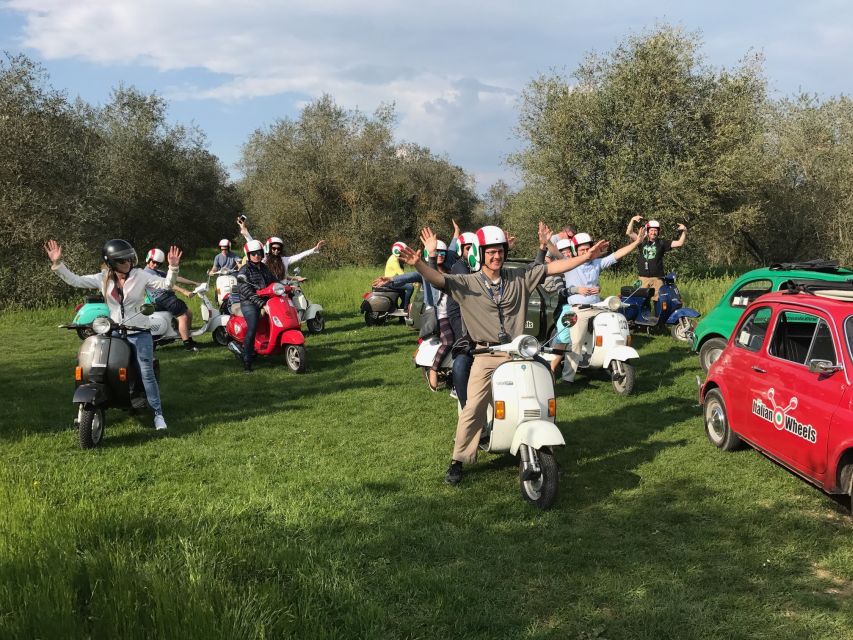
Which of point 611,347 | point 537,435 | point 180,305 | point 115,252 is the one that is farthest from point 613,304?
point 115,252

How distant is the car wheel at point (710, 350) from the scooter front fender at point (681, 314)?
115 inches

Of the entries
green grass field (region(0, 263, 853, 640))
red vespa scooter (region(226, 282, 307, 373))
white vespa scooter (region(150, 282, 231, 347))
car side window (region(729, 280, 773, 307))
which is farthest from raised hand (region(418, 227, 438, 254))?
white vespa scooter (region(150, 282, 231, 347))

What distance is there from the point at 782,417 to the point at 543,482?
82.1 inches

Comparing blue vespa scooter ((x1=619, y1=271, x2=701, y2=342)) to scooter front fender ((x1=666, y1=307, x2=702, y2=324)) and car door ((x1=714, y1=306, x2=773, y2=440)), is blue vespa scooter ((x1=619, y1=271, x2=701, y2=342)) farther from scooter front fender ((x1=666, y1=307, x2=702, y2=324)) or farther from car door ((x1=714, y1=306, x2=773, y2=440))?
car door ((x1=714, y1=306, x2=773, y2=440))

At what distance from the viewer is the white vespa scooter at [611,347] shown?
28.6ft

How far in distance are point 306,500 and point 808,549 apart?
3595 millimetres

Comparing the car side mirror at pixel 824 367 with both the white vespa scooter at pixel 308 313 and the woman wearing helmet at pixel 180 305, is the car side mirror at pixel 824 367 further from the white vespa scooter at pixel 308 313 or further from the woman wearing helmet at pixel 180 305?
the white vespa scooter at pixel 308 313

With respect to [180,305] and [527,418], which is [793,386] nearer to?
[527,418]

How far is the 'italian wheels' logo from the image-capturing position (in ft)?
16.1

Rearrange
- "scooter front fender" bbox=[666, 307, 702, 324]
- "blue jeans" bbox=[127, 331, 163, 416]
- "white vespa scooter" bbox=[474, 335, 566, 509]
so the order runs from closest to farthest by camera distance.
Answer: "white vespa scooter" bbox=[474, 335, 566, 509], "blue jeans" bbox=[127, 331, 163, 416], "scooter front fender" bbox=[666, 307, 702, 324]

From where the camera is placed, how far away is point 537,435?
5.01 m

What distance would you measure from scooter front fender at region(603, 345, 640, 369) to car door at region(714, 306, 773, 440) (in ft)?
6.83

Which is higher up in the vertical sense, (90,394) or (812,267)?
(812,267)

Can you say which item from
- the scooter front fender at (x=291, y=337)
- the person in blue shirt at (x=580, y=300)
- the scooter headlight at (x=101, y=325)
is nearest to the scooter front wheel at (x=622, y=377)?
the person in blue shirt at (x=580, y=300)
